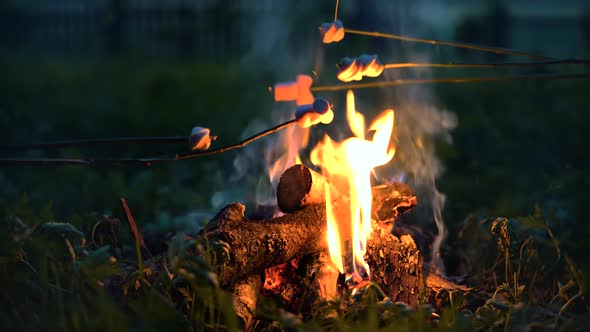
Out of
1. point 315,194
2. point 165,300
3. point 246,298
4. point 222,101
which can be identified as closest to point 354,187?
point 315,194

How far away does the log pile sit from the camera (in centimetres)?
232

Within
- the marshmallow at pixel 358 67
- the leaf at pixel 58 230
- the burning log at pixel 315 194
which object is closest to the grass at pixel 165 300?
the leaf at pixel 58 230

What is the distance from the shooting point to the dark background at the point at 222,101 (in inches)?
159

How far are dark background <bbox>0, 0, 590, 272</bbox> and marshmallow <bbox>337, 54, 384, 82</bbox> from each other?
999mm

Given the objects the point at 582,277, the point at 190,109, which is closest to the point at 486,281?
the point at 582,277

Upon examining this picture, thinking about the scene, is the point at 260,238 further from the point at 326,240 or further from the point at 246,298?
the point at 326,240

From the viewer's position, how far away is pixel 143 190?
4250 mm

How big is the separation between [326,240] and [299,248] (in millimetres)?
175

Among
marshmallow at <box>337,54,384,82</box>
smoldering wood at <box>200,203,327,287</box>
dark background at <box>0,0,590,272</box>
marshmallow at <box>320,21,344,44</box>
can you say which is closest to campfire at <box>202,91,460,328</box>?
smoldering wood at <box>200,203,327,287</box>

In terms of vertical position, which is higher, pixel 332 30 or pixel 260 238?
pixel 332 30

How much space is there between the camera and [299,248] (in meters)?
2.50

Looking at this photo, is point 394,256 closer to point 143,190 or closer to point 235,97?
point 143,190

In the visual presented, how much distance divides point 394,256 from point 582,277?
31.8 inches

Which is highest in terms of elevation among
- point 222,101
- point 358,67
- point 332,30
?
point 332,30
